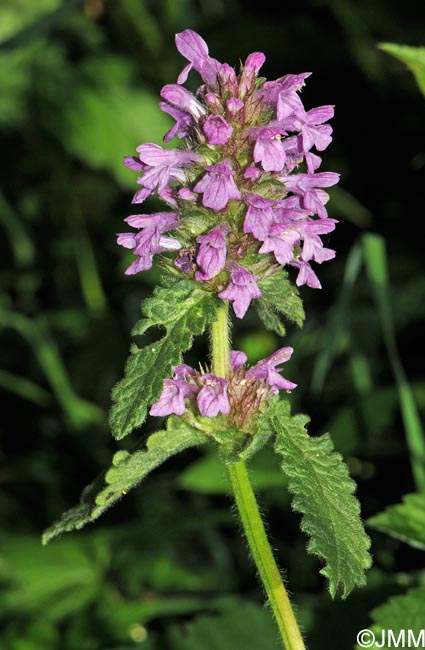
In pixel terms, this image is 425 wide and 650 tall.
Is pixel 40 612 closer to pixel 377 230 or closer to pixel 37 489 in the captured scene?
pixel 37 489

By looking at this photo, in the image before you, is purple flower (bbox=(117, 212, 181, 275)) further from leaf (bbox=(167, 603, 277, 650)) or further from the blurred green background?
leaf (bbox=(167, 603, 277, 650))

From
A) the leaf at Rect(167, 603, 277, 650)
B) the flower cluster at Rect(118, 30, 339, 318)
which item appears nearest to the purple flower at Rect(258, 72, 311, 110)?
the flower cluster at Rect(118, 30, 339, 318)

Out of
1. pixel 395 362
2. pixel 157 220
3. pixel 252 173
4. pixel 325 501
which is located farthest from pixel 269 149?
pixel 395 362

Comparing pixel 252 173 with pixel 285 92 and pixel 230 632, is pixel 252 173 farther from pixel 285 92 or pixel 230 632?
pixel 230 632

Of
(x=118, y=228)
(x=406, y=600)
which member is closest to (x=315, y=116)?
(x=406, y=600)

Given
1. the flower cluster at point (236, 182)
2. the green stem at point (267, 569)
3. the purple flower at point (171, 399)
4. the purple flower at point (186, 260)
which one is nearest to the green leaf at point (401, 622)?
the green stem at point (267, 569)

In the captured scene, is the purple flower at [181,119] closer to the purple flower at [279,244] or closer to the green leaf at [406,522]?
the purple flower at [279,244]
